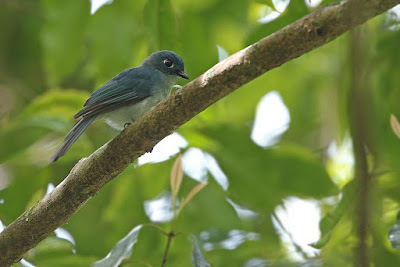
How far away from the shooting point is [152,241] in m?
4.27

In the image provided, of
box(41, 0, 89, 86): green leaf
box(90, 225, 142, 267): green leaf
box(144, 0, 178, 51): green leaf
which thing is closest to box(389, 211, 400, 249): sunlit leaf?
box(90, 225, 142, 267): green leaf

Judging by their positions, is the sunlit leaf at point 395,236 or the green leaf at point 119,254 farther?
the green leaf at point 119,254

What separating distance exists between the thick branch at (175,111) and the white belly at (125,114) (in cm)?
110

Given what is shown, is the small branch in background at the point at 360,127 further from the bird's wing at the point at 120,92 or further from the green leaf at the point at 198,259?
the bird's wing at the point at 120,92

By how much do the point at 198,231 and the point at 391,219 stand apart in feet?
4.62

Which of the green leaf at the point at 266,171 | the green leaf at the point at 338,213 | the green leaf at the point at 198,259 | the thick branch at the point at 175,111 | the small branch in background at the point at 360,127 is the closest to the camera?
the small branch in background at the point at 360,127

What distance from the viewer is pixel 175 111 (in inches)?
110

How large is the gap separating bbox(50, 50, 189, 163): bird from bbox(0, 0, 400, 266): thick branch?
2.07 feet

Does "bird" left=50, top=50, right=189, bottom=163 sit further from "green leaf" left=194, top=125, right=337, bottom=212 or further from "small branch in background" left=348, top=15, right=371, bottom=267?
"small branch in background" left=348, top=15, right=371, bottom=267

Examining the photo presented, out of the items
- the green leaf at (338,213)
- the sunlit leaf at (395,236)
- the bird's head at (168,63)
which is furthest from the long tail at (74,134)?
the sunlit leaf at (395,236)

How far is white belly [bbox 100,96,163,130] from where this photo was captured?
4.30m

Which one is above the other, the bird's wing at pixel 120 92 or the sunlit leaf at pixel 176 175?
the bird's wing at pixel 120 92

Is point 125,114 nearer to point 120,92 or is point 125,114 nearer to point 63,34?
point 120,92

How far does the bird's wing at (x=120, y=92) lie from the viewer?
4090 millimetres
